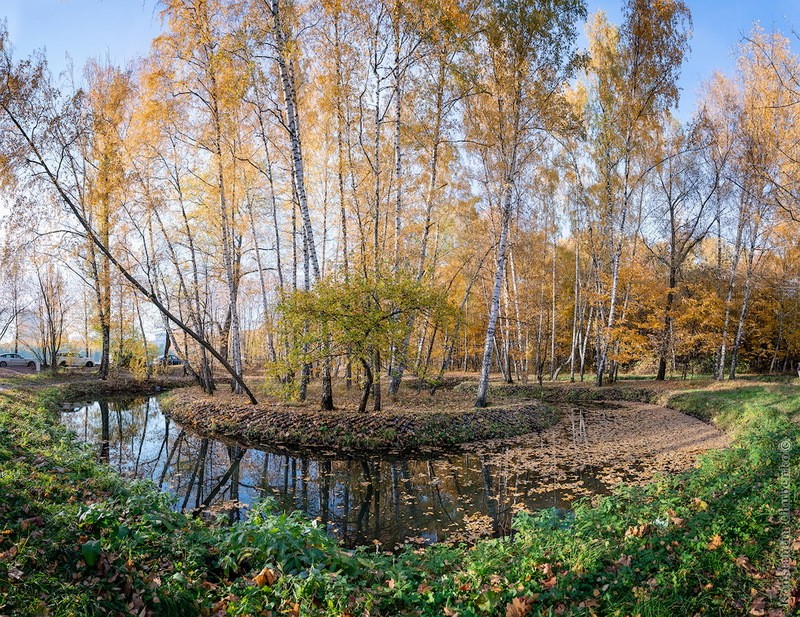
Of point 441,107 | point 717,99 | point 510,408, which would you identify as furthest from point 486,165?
point 717,99

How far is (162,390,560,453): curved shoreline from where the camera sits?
1059cm

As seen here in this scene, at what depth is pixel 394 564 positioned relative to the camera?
162 inches

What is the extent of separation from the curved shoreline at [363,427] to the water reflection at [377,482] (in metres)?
0.73

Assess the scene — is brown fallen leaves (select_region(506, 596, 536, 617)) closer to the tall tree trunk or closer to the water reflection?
the water reflection

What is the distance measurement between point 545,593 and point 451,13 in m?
12.7

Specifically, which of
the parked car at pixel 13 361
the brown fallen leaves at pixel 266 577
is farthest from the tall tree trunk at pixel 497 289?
the parked car at pixel 13 361

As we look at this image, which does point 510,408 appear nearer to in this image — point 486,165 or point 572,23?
point 486,165

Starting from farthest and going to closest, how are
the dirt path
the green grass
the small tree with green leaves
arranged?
the small tree with green leaves, the green grass, the dirt path

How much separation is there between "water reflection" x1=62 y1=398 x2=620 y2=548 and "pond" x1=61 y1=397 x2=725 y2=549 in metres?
0.02

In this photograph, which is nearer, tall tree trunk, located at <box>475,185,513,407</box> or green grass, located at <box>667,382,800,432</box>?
green grass, located at <box>667,382,800,432</box>

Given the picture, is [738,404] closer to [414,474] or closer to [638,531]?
[414,474]

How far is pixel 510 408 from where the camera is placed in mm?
13000

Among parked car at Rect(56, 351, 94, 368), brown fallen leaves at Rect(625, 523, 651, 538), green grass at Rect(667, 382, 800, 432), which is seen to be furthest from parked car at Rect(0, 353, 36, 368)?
green grass at Rect(667, 382, 800, 432)

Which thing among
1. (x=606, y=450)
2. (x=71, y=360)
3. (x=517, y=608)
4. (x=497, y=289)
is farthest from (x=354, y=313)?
(x=71, y=360)
